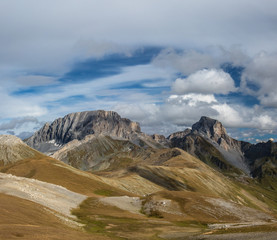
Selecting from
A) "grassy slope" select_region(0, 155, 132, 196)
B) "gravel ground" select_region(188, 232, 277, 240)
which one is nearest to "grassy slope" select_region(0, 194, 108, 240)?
"gravel ground" select_region(188, 232, 277, 240)

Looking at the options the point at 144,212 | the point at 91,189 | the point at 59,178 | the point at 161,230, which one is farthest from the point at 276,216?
the point at 59,178

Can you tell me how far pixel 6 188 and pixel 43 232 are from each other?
49.1 metres

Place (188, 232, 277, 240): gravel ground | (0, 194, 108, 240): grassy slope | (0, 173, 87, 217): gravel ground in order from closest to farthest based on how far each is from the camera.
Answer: (0, 194, 108, 240): grassy slope
(188, 232, 277, 240): gravel ground
(0, 173, 87, 217): gravel ground

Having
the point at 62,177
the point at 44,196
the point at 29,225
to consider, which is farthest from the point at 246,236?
the point at 62,177

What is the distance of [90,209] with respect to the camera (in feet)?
303

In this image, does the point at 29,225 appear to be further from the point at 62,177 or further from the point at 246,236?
the point at 62,177

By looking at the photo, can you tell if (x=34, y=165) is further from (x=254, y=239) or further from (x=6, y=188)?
(x=254, y=239)

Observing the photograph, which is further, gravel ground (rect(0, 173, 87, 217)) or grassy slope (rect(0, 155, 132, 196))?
grassy slope (rect(0, 155, 132, 196))

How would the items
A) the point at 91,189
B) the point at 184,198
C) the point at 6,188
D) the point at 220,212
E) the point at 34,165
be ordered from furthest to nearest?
the point at 34,165 → the point at 91,189 → the point at 184,198 → the point at 220,212 → the point at 6,188

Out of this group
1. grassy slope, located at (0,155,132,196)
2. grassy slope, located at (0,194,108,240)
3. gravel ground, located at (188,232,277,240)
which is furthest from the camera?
grassy slope, located at (0,155,132,196)

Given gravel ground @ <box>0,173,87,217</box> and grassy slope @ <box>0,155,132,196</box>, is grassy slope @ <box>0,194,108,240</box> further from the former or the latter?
grassy slope @ <box>0,155,132,196</box>

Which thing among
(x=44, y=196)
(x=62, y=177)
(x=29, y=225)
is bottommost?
(x=62, y=177)

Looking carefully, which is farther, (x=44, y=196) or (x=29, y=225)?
(x=44, y=196)

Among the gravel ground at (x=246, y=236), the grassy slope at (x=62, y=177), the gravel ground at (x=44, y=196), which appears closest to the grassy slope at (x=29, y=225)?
the gravel ground at (x=44, y=196)
